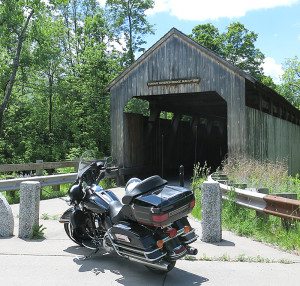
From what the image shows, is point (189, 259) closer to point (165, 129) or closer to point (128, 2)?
point (165, 129)

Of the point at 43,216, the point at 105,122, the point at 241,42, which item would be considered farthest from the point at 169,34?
the point at 241,42

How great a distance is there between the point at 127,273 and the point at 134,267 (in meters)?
0.28

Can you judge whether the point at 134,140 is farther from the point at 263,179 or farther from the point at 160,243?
the point at 160,243

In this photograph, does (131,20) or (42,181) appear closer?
(42,181)

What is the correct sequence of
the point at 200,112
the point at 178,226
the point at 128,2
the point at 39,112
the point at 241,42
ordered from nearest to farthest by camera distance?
the point at 178,226 → the point at 200,112 → the point at 39,112 → the point at 128,2 → the point at 241,42

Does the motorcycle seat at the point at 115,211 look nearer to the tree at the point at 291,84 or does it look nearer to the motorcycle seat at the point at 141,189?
the motorcycle seat at the point at 141,189

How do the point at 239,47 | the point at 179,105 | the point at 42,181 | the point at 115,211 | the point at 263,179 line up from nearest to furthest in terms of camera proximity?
the point at 115,211, the point at 263,179, the point at 42,181, the point at 179,105, the point at 239,47

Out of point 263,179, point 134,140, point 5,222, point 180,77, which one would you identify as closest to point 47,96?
point 134,140

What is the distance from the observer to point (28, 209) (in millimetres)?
7211

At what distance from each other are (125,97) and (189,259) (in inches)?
465

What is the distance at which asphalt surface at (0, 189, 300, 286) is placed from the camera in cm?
517

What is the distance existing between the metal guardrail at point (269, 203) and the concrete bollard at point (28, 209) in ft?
11.4

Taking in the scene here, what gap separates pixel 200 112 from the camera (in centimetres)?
2636

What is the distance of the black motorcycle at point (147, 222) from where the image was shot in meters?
4.91
